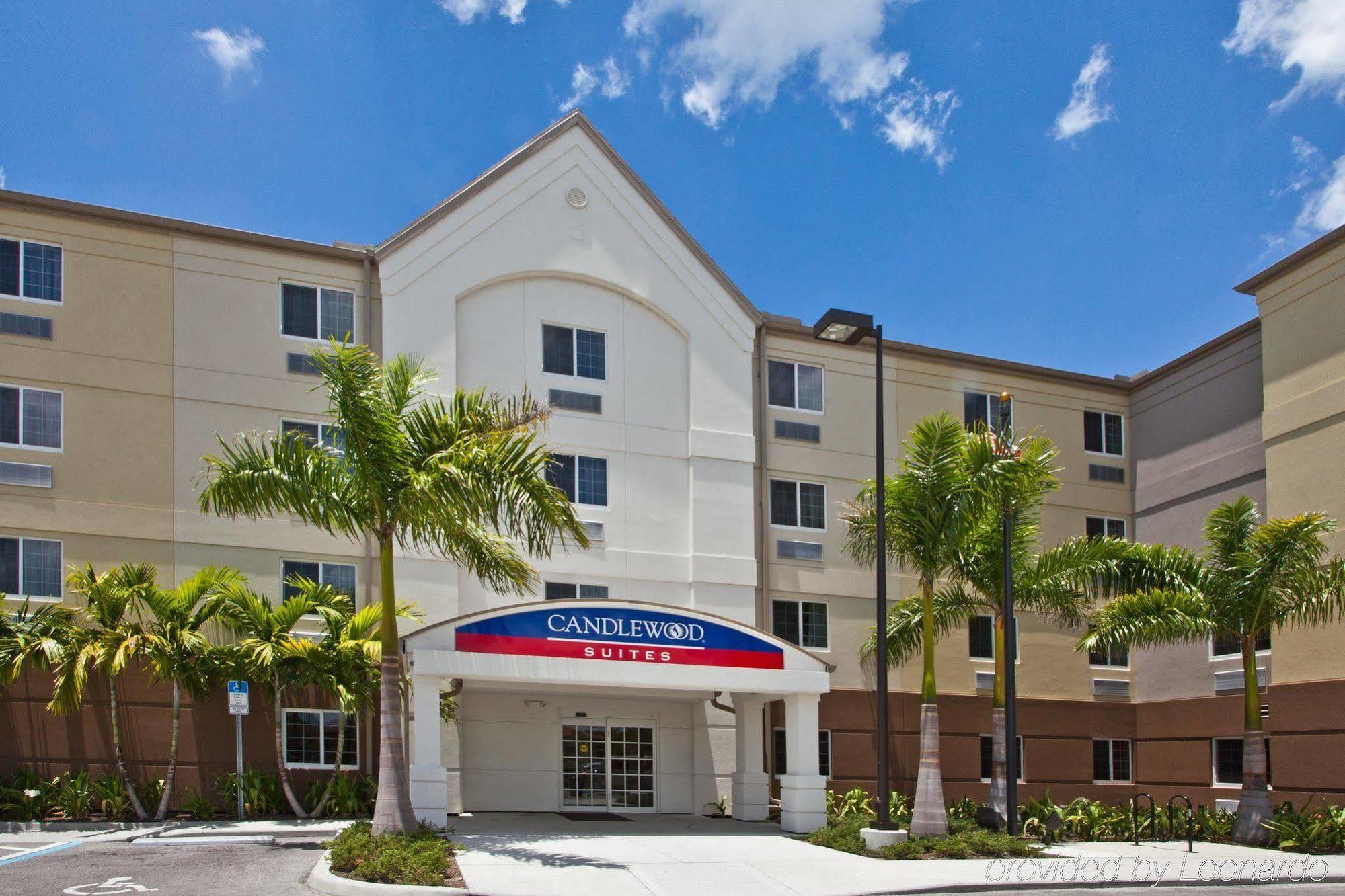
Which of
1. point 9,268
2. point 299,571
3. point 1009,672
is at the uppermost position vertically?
point 9,268

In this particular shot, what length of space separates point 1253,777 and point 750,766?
29.7 feet

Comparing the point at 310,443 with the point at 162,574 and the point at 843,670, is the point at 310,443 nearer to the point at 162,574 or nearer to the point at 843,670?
the point at 162,574

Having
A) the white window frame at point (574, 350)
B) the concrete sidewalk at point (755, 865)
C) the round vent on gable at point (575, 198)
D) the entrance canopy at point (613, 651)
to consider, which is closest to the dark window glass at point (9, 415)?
the entrance canopy at point (613, 651)

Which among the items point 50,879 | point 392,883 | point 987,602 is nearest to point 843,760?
point 987,602

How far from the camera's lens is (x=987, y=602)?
2406 centimetres

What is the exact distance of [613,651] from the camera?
70.2 ft

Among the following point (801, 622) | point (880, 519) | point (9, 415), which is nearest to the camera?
point (880, 519)

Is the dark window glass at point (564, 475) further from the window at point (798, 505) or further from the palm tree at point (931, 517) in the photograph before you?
the palm tree at point (931, 517)

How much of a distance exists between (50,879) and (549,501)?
734 cm

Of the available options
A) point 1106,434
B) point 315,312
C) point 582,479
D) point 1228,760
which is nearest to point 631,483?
point 582,479

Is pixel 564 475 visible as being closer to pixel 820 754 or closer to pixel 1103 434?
pixel 820 754

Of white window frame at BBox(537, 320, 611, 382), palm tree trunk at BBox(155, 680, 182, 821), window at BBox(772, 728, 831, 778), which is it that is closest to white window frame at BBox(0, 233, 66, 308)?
palm tree trunk at BBox(155, 680, 182, 821)

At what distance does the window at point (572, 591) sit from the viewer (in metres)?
25.5

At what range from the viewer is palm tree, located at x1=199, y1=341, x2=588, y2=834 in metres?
16.7
